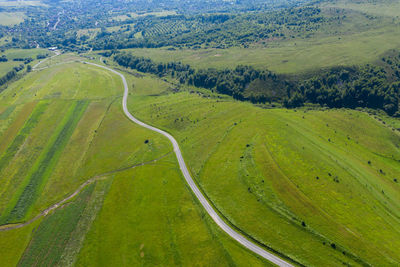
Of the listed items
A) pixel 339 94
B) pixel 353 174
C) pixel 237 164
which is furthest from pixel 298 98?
pixel 237 164

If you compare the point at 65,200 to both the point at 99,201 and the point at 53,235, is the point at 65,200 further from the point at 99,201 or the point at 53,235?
the point at 53,235

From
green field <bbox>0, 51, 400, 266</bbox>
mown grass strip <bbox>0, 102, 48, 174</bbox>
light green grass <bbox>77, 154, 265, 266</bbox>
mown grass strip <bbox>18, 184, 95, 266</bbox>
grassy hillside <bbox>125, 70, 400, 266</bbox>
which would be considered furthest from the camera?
mown grass strip <bbox>0, 102, 48, 174</bbox>

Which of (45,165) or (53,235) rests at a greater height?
(45,165)

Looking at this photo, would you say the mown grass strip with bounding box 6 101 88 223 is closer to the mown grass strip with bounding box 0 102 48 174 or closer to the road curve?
the mown grass strip with bounding box 0 102 48 174

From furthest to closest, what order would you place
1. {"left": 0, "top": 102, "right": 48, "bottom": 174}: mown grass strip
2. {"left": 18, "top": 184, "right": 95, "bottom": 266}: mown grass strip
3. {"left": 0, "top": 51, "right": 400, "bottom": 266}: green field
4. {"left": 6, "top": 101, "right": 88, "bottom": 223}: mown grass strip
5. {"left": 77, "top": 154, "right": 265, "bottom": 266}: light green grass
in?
{"left": 0, "top": 102, "right": 48, "bottom": 174}: mown grass strip < {"left": 6, "top": 101, "right": 88, "bottom": 223}: mown grass strip < {"left": 18, "top": 184, "right": 95, "bottom": 266}: mown grass strip < {"left": 0, "top": 51, "right": 400, "bottom": 266}: green field < {"left": 77, "top": 154, "right": 265, "bottom": 266}: light green grass

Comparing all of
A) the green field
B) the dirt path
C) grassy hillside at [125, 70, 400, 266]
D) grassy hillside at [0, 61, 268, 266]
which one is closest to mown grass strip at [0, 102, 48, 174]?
grassy hillside at [0, 61, 268, 266]

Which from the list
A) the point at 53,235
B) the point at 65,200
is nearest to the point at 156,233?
the point at 53,235

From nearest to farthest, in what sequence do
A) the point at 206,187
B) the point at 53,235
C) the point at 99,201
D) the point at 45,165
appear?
the point at 53,235 → the point at 206,187 → the point at 99,201 → the point at 45,165
